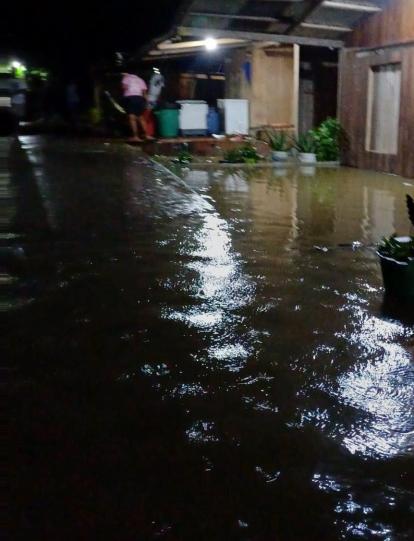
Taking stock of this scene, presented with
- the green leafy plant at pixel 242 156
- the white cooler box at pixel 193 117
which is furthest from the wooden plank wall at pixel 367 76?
the white cooler box at pixel 193 117

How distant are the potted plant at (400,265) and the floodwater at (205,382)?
22cm

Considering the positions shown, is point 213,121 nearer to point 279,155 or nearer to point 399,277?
point 279,155

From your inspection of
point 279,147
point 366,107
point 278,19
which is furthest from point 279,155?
point 278,19

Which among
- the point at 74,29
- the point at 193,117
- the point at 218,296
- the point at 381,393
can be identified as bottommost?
the point at 381,393

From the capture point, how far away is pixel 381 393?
3658 mm

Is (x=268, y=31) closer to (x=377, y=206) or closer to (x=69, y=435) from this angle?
(x=377, y=206)

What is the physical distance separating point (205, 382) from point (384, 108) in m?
10.9

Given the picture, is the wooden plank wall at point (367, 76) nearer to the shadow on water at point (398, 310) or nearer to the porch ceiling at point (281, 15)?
the porch ceiling at point (281, 15)

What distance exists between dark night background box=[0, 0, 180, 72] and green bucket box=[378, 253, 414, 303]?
620 inches

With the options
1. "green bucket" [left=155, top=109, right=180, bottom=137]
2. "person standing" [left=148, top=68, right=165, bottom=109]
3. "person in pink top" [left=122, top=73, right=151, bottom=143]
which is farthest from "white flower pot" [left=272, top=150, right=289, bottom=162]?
"person standing" [left=148, top=68, right=165, bottom=109]

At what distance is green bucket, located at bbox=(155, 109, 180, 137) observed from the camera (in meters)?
17.8

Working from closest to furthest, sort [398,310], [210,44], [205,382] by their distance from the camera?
[205,382], [398,310], [210,44]

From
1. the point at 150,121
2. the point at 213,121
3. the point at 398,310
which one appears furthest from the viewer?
the point at 150,121

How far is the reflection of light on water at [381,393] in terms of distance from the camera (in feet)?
10.3
